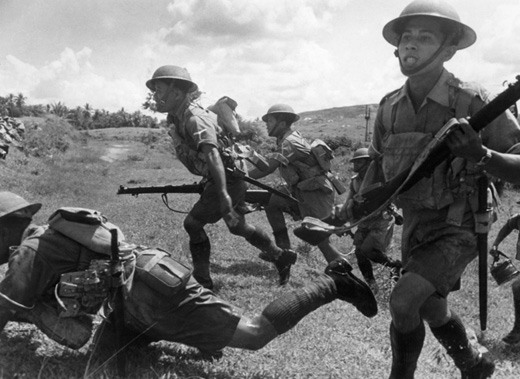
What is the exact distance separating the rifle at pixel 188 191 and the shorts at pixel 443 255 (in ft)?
11.7

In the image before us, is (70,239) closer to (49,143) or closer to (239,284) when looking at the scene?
(239,284)

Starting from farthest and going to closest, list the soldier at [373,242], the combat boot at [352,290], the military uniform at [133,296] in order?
the soldier at [373,242]
the combat boot at [352,290]
the military uniform at [133,296]

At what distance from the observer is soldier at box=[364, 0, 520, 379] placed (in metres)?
3.29

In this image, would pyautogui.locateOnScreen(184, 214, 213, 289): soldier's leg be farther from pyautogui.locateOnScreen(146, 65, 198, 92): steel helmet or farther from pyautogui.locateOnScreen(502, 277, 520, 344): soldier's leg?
pyautogui.locateOnScreen(502, 277, 520, 344): soldier's leg

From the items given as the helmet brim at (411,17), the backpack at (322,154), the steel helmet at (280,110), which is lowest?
the backpack at (322,154)

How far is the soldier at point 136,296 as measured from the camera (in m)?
3.38

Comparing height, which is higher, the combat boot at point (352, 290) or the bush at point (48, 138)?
the combat boot at point (352, 290)

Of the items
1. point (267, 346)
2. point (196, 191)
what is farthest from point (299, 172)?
point (267, 346)

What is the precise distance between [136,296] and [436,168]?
217 cm

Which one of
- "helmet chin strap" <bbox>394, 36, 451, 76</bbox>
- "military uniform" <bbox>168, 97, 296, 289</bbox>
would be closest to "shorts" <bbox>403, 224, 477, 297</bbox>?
"helmet chin strap" <bbox>394, 36, 451, 76</bbox>

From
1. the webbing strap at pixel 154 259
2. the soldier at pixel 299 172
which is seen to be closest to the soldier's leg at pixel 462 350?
the webbing strap at pixel 154 259

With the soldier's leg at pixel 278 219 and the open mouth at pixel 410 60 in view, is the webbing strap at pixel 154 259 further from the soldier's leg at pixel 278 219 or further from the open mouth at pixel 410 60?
the soldier's leg at pixel 278 219

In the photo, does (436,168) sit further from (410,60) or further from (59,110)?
(59,110)

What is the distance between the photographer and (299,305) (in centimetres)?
380
